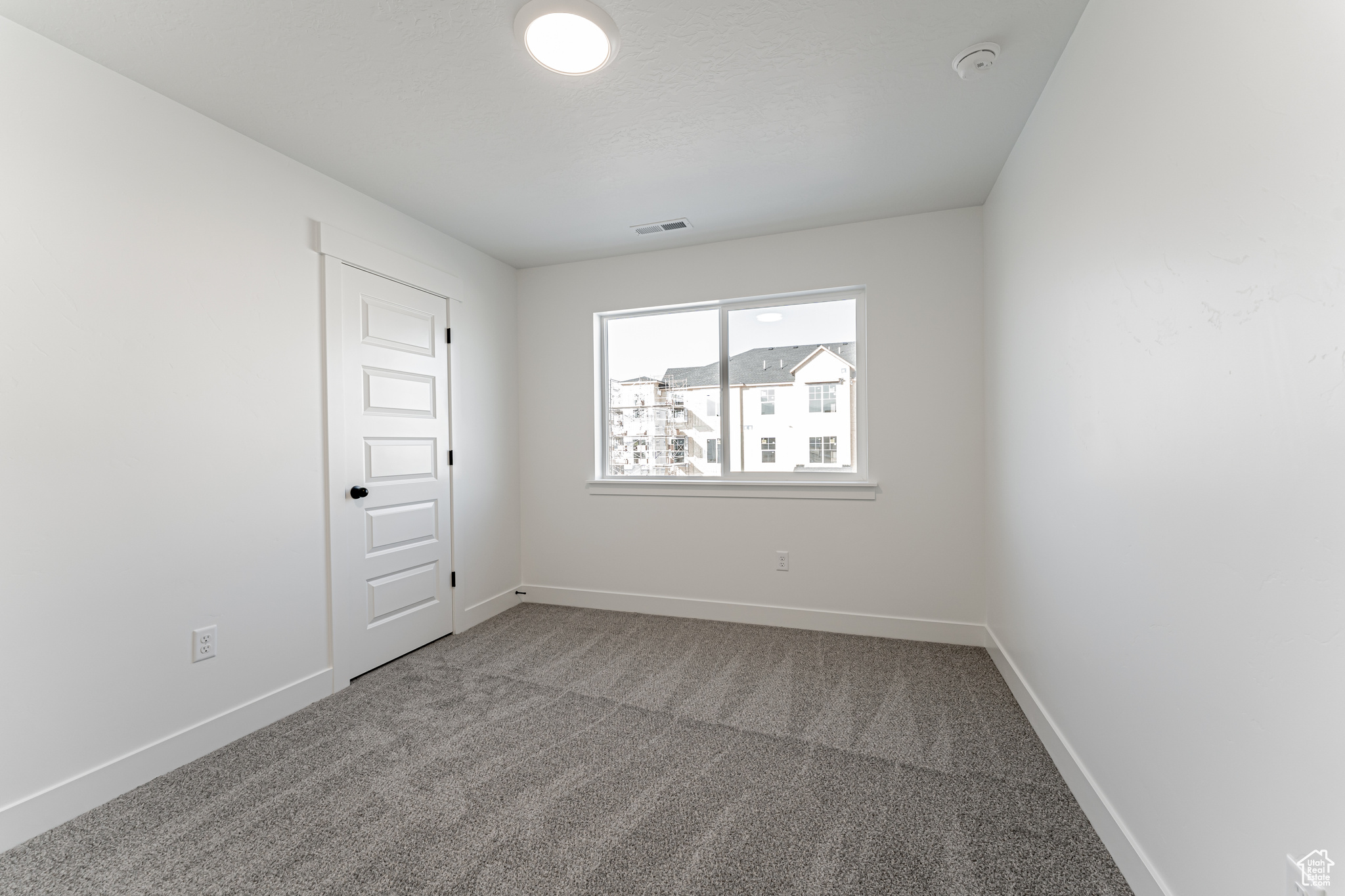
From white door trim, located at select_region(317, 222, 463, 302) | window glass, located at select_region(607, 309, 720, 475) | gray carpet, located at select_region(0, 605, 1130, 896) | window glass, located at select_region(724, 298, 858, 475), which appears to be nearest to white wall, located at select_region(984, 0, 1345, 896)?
gray carpet, located at select_region(0, 605, 1130, 896)

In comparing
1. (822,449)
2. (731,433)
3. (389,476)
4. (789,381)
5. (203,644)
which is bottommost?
(203,644)

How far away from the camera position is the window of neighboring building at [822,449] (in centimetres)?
349

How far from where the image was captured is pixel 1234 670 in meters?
1.06

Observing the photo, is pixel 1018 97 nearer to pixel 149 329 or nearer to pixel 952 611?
pixel 952 611

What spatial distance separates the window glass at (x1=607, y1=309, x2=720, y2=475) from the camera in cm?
383

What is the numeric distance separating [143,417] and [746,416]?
2943 mm

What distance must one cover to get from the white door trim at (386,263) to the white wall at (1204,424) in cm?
304

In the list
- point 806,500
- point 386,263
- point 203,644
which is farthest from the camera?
point 806,500

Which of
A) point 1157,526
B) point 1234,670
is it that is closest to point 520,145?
point 1157,526

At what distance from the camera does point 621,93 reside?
6.76 ft

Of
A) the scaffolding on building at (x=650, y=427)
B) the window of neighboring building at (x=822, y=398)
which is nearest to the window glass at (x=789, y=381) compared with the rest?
the window of neighboring building at (x=822, y=398)

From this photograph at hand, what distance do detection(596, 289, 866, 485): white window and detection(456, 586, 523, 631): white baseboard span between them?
108 centimetres

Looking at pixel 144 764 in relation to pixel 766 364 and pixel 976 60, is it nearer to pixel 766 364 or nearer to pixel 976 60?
pixel 766 364

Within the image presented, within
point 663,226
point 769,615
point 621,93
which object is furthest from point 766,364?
point 621,93
